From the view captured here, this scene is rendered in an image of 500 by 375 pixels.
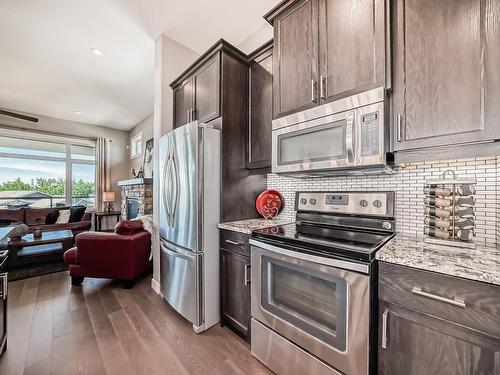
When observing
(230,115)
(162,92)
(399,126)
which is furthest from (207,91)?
(399,126)

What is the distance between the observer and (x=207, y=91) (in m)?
2.23

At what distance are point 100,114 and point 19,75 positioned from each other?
1883 millimetres

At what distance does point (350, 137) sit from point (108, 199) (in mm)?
6363

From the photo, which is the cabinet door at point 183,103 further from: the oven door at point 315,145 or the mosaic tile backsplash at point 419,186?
the mosaic tile backsplash at point 419,186

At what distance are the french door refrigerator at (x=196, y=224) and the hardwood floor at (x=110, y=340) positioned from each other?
22cm

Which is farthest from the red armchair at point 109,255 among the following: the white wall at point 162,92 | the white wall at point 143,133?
the white wall at point 143,133

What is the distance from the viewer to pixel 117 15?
238 cm

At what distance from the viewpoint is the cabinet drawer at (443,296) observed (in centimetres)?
78

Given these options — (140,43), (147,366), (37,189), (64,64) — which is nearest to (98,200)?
(37,189)

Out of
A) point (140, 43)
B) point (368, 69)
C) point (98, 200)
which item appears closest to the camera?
point (368, 69)

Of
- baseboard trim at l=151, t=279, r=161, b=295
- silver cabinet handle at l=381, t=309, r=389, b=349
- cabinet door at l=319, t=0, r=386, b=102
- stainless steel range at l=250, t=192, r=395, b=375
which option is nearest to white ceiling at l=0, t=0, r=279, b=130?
cabinet door at l=319, t=0, r=386, b=102

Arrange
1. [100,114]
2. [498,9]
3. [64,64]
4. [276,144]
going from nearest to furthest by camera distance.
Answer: [498,9], [276,144], [64,64], [100,114]

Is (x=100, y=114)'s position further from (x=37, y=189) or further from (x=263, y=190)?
(x=263, y=190)

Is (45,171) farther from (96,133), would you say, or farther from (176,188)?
(176,188)
